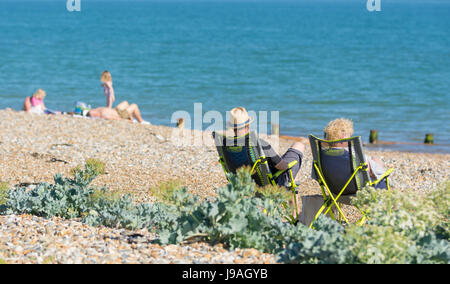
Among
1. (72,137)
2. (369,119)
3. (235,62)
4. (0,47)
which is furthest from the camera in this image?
(0,47)

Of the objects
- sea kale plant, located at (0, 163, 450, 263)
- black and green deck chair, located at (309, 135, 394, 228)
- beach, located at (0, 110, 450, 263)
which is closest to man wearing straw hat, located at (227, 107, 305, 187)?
→ black and green deck chair, located at (309, 135, 394, 228)

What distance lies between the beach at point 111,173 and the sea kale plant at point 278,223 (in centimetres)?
12

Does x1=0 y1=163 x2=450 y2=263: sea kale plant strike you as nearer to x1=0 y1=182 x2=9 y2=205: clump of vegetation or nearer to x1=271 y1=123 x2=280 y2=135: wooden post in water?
x1=0 y1=182 x2=9 y2=205: clump of vegetation

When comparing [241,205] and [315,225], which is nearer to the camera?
[241,205]

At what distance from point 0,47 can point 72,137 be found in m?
29.8

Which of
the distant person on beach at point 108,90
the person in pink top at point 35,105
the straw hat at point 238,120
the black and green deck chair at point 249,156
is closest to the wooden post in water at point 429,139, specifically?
the distant person on beach at point 108,90

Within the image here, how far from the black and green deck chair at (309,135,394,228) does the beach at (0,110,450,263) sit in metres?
0.71

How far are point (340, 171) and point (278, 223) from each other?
4.46 feet

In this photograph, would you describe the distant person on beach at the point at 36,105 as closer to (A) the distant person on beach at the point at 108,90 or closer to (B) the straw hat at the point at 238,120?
(A) the distant person on beach at the point at 108,90

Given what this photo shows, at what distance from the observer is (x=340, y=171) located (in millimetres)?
5520

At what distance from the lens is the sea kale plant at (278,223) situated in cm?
378
